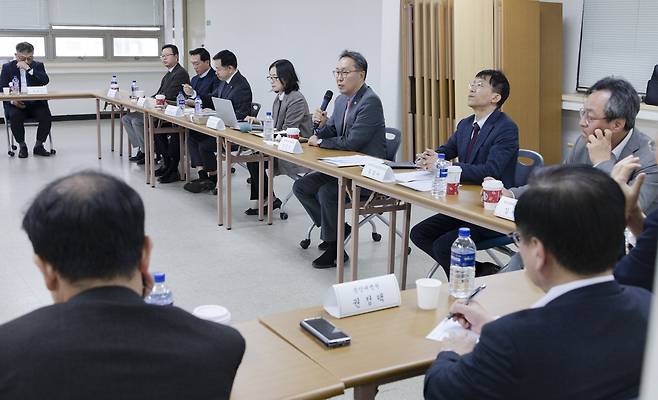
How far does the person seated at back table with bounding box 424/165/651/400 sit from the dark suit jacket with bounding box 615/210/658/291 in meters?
0.38

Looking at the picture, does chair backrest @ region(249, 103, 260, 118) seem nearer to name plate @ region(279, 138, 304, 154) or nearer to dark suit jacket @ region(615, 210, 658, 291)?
name plate @ region(279, 138, 304, 154)

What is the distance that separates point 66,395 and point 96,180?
37 cm

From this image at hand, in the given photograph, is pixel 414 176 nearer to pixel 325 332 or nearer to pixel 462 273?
pixel 462 273

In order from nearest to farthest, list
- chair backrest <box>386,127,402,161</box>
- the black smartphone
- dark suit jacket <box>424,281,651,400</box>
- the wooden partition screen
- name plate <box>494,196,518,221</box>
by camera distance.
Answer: dark suit jacket <box>424,281,651,400</box>
the black smartphone
name plate <box>494,196,518,221</box>
chair backrest <box>386,127,402,161</box>
the wooden partition screen

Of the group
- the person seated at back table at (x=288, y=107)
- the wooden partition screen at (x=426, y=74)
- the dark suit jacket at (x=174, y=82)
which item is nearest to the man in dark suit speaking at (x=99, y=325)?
the person seated at back table at (x=288, y=107)

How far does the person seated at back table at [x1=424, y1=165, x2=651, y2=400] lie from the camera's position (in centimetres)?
139

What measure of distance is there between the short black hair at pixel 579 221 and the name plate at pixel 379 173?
2294 mm

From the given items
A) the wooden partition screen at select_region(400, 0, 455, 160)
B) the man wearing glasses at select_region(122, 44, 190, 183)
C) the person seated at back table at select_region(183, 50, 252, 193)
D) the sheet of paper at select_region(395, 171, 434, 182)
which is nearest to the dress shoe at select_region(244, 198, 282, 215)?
the person seated at back table at select_region(183, 50, 252, 193)

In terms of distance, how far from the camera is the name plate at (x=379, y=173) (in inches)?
149

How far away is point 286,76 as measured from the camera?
5.65 metres

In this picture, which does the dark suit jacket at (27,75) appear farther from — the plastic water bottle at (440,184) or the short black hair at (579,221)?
the short black hair at (579,221)

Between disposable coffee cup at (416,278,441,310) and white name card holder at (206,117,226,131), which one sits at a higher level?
white name card holder at (206,117,226,131)

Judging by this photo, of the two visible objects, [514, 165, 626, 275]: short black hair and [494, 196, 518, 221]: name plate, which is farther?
[494, 196, 518, 221]: name plate

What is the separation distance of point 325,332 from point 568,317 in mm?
755
